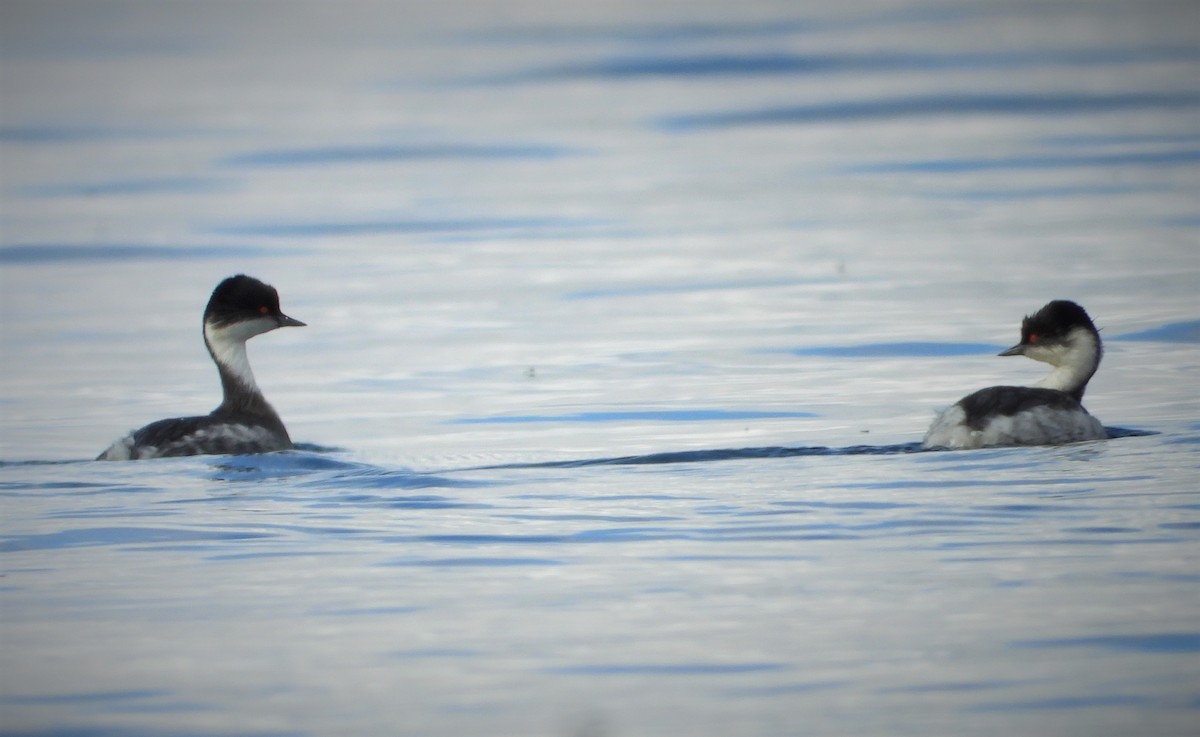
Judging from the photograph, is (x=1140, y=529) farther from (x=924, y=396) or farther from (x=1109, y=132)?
(x=1109, y=132)

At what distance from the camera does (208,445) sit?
37.7 ft

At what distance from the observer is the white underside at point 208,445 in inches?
444

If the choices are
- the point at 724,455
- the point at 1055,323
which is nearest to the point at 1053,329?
the point at 1055,323

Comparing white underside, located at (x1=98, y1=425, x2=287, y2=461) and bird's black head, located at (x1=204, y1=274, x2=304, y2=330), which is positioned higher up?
bird's black head, located at (x1=204, y1=274, x2=304, y2=330)

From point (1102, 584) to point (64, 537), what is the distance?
4372 mm

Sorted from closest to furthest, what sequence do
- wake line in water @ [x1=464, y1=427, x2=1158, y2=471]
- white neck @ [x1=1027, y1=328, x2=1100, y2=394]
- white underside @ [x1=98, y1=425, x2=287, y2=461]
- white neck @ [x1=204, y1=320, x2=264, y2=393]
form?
wake line in water @ [x1=464, y1=427, x2=1158, y2=471] → white underside @ [x1=98, y1=425, x2=287, y2=461] → white neck @ [x1=1027, y1=328, x2=1100, y2=394] → white neck @ [x1=204, y1=320, x2=264, y2=393]

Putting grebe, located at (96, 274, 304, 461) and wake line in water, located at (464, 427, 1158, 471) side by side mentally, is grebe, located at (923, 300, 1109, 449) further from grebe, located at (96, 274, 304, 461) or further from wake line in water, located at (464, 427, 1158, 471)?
→ grebe, located at (96, 274, 304, 461)

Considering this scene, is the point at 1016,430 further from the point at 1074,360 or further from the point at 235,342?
the point at 235,342

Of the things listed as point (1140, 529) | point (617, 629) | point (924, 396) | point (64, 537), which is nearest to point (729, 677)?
point (617, 629)

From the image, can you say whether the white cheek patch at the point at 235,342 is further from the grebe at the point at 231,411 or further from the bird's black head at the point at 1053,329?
the bird's black head at the point at 1053,329

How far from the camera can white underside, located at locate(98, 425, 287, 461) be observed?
37.0ft

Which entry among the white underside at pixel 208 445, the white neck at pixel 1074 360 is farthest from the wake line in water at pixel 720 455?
the white underside at pixel 208 445

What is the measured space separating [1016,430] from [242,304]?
16.3 feet

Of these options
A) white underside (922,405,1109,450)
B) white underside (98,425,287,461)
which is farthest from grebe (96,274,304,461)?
white underside (922,405,1109,450)
